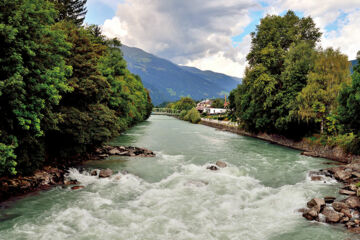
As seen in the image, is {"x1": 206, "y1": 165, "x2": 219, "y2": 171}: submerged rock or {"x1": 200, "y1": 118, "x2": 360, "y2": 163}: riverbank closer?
{"x1": 206, "y1": 165, "x2": 219, "y2": 171}: submerged rock

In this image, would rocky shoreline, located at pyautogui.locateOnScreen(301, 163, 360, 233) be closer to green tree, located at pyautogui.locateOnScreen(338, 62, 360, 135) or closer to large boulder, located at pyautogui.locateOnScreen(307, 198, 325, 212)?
A: large boulder, located at pyautogui.locateOnScreen(307, 198, 325, 212)

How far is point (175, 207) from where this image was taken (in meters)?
12.4

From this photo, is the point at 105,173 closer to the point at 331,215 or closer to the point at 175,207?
the point at 175,207

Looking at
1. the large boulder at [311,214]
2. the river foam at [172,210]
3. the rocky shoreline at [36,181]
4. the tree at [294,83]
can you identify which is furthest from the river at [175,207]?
the tree at [294,83]

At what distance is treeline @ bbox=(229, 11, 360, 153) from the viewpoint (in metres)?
22.5

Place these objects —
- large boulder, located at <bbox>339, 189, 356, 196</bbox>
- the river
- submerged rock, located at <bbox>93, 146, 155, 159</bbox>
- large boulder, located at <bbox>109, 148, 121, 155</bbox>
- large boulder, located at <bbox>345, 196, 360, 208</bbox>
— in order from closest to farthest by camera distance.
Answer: the river
large boulder, located at <bbox>345, 196, 360, 208</bbox>
large boulder, located at <bbox>339, 189, 356, 196</bbox>
submerged rock, located at <bbox>93, 146, 155, 159</bbox>
large boulder, located at <bbox>109, 148, 121, 155</bbox>

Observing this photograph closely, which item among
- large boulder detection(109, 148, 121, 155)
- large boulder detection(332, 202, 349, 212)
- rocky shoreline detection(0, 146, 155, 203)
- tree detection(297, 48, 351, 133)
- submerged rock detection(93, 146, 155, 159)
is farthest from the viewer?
tree detection(297, 48, 351, 133)

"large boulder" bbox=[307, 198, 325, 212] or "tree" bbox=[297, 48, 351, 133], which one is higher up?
"tree" bbox=[297, 48, 351, 133]

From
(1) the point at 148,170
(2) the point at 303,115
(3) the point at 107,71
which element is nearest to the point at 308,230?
(1) the point at 148,170

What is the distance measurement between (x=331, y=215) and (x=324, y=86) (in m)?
A: 22.9

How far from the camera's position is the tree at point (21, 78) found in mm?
9945

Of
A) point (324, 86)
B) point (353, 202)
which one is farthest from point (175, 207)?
point (324, 86)

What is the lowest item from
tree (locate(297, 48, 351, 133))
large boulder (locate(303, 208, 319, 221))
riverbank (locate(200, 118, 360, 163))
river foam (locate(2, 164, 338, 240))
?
river foam (locate(2, 164, 338, 240))

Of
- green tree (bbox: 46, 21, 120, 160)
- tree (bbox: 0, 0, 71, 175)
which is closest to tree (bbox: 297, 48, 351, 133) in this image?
green tree (bbox: 46, 21, 120, 160)
